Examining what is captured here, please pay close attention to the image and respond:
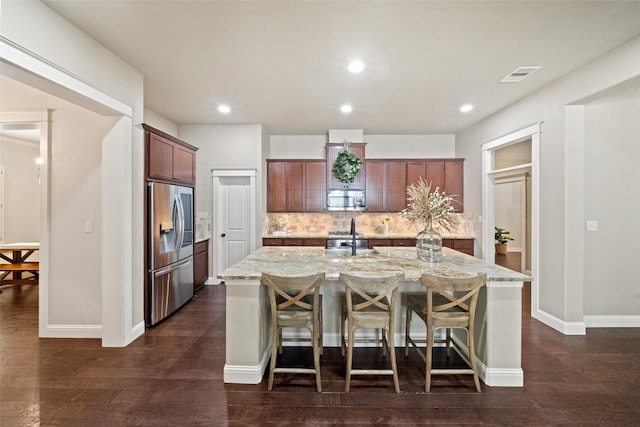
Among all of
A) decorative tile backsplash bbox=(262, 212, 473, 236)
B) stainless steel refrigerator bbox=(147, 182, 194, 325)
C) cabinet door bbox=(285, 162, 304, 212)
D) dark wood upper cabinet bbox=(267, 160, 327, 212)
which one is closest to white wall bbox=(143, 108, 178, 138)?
stainless steel refrigerator bbox=(147, 182, 194, 325)

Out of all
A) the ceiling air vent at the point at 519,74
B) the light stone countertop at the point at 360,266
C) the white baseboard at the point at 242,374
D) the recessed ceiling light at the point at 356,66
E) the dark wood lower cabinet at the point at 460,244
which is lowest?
the white baseboard at the point at 242,374

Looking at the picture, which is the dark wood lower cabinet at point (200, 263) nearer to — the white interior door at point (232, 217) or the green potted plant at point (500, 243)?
the white interior door at point (232, 217)

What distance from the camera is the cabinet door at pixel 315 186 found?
19.2 ft

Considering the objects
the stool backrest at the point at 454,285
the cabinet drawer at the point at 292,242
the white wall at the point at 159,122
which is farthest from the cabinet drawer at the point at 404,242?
the white wall at the point at 159,122

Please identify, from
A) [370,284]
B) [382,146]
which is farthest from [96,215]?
[382,146]

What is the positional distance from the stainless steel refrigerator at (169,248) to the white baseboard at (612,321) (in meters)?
5.20

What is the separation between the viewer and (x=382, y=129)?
5.80 meters

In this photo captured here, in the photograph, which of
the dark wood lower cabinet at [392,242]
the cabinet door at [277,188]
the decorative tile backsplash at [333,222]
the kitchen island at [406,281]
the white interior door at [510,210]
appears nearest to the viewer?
the kitchen island at [406,281]

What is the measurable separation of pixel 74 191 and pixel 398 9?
3661 mm

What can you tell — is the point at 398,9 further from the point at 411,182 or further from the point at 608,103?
the point at 411,182

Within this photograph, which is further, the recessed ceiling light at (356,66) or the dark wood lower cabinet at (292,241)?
the dark wood lower cabinet at (292,241)

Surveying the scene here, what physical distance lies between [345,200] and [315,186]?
0.66 m

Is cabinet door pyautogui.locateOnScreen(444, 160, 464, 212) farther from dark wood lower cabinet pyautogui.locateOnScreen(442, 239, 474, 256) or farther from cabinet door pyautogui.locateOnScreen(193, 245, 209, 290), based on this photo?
cabinet door pyautogui.locateOnScreen(193, 245, 209, 290)

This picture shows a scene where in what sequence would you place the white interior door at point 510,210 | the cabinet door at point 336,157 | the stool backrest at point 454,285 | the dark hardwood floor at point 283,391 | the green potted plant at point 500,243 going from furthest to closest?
1. the white interior door at point 510,210
2. the green potted plant at point 500,243
3. the cabinet door at point 336,157
4. the stool backrest at point 454,285
5. the dark hardwood floor at point 283,391
